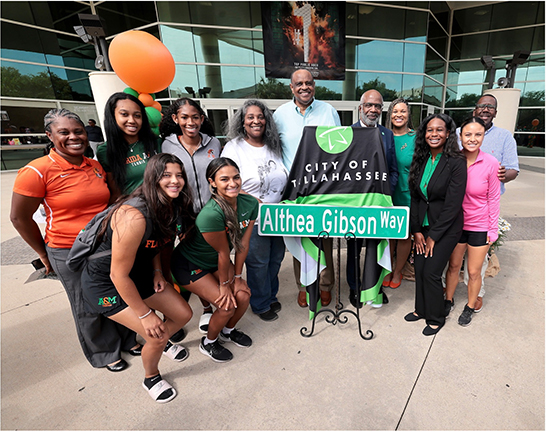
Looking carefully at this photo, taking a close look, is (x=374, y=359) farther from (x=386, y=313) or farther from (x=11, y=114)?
(x=11, y=114)

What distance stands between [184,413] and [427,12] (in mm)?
16886

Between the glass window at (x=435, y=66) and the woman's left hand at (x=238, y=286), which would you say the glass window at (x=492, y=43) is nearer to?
the glass window at (x=435, y=66)

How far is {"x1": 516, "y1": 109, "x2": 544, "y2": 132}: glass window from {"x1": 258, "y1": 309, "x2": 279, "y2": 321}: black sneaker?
17774 millimetres

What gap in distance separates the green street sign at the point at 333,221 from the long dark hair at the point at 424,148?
0.36 m

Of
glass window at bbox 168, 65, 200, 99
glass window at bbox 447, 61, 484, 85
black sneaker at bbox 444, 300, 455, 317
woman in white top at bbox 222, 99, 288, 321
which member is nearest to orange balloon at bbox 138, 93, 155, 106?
woman in white top at bbox 222, 99, 288, 321

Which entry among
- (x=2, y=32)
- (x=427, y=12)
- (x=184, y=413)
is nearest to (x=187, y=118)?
(x=184, y=413)

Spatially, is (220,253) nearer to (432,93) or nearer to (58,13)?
(432,93)

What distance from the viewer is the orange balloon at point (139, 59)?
309cm

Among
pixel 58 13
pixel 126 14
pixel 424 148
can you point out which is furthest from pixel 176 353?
pixel 58 13

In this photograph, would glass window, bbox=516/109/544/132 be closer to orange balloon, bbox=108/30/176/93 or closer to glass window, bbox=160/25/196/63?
glass window, bbox=160/25/196/63

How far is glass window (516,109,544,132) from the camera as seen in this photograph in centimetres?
1367

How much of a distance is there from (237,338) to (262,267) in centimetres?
65

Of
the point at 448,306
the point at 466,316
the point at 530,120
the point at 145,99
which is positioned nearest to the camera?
the point at 466,316

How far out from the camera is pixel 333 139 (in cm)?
240
